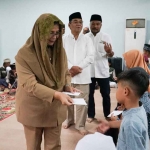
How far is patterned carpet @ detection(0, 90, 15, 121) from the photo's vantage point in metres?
3.89

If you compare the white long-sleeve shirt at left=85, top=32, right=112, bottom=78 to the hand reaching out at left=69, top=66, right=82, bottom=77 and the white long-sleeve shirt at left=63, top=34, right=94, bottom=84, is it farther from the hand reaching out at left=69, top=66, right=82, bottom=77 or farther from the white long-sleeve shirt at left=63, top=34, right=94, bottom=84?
the hand reaching out at left=69, top=66, right=82, bottom=77

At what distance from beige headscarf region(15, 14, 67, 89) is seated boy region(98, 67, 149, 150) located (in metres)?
0.49

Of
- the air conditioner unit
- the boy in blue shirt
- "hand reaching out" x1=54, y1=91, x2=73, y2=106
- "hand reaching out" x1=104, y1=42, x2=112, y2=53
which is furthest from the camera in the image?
the air conditioner unit

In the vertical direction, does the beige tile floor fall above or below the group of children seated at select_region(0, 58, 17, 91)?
below

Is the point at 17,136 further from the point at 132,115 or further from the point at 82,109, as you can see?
the point at 132,115

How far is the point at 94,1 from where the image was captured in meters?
6.66

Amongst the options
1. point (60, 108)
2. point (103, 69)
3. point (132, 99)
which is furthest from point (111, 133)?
point (103, 69)

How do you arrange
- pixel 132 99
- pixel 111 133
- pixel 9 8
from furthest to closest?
pixel 9 8, pixel 111 133, pixel 132 99

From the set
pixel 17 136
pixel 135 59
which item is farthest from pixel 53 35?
pixel 17 136

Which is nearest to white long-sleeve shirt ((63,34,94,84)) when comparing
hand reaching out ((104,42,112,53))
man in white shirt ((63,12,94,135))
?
man in white shirt ((63,12,94,135))

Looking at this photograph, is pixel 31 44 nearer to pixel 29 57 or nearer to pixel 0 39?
pixel 29 57

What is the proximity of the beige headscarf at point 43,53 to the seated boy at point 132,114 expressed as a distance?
0.49m

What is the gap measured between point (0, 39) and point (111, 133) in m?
6.29

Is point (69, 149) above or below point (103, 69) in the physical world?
below
